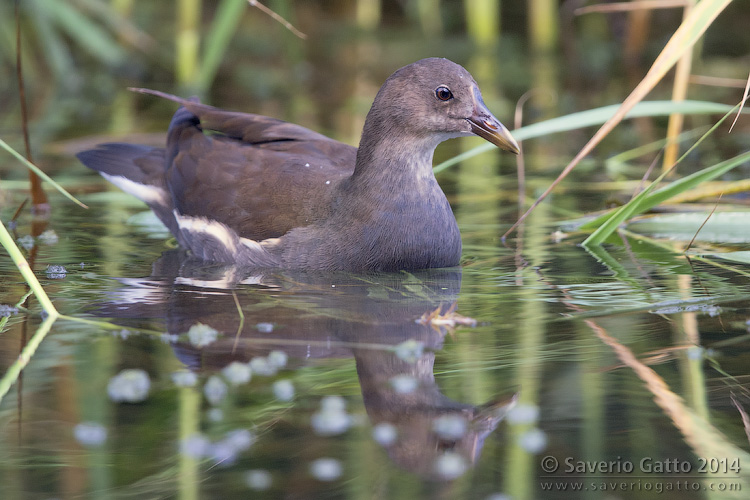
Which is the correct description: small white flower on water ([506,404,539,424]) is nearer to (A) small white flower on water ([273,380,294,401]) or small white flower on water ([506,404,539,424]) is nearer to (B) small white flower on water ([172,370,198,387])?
(A) small white flower on water ([273,380,294,401])

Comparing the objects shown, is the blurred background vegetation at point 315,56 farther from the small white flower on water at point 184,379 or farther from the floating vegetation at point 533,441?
the floating vegetation at point 533,441

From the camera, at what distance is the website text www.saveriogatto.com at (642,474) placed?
2.20 metres

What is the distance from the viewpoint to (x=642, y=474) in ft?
7.38

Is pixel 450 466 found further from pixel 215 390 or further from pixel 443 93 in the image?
pixel 443 93

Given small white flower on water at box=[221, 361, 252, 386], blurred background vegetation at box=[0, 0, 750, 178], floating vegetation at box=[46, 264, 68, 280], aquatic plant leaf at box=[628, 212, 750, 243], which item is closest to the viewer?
small white flower on water at box=[221, 361, 252, 386]

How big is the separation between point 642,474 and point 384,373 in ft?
2.74

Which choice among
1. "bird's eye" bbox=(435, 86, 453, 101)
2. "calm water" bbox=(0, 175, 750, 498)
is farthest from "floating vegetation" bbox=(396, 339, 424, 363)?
"bird's eye" bbox=(435, 86, 453, 101)

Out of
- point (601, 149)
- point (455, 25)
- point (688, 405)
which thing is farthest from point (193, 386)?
point (455, 25)

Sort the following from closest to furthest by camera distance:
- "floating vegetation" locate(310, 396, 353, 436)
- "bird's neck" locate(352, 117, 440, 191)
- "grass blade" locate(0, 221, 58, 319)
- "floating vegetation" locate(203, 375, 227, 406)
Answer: "floating vegetation" locate(310, 396, 353, 436)
"floating vegetation" locate(203, 375, 227, 406)
"grass blade" locate(0, 221, 58, 319)
"bird's neck" locate(352, 117, 440, 191)

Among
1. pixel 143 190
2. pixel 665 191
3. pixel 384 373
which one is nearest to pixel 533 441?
pixel 384 373

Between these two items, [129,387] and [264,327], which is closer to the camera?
[129,387]

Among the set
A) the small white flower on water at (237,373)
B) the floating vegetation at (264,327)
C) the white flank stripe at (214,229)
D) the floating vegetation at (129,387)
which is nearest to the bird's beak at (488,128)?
the white flank stripe at (214,229)

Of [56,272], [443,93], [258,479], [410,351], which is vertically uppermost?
[443,93]

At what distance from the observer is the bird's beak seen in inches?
161
